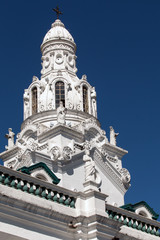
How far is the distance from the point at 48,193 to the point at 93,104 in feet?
69.5

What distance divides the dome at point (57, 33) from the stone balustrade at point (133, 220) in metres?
22.4

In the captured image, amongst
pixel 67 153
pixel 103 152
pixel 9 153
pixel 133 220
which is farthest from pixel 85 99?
pixel 133 220

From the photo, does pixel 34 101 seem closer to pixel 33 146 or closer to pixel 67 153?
Result: pixel 33 146

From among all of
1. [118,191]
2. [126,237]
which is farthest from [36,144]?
[126,237]

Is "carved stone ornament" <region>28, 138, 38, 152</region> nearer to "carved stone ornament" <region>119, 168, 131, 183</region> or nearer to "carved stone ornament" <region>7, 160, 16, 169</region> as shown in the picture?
"carved stone ornament" <region>7, 160, 16, 169</region>

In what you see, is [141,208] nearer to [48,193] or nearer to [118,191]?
[48,193]

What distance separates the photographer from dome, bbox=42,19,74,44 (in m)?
42.2

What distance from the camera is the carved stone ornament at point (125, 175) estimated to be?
3728 centimetres

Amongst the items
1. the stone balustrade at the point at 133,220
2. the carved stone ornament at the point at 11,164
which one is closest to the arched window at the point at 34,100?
the carved stone ornament at the point at 11,164

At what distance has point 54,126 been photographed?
114 feet

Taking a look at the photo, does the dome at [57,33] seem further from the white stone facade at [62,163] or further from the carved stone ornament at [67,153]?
the carved stone ornament at [67,153]

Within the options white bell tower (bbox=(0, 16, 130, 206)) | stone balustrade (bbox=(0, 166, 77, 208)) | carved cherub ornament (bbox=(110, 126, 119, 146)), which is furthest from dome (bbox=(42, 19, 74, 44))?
stone balustrade (bbox=(0, 166, 77, 208))

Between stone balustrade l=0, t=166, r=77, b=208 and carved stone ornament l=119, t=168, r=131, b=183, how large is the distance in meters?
17.4

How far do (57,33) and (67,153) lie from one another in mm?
12613
